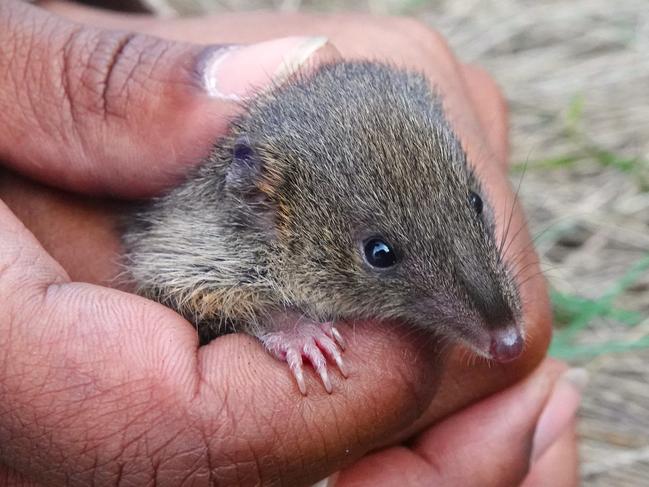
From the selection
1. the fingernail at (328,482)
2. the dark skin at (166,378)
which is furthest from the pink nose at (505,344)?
the fingernail at (328,482)

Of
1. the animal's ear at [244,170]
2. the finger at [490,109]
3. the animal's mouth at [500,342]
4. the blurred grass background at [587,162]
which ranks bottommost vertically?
the blurred grass background at [587,162]

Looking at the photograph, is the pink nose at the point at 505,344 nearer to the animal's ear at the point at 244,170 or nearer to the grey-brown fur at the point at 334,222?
the grey-brown fur at the point at 334,222

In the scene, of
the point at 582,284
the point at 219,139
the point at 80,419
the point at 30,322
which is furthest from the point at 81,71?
the point at 582,284

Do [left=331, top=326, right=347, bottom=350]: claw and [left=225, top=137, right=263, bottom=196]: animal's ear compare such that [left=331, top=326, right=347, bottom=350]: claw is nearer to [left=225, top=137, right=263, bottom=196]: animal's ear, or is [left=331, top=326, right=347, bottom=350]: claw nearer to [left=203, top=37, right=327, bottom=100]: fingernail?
[left=225, top=137, right=263, bottom=196]: animal's ear

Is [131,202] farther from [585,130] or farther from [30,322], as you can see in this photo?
[585,130]

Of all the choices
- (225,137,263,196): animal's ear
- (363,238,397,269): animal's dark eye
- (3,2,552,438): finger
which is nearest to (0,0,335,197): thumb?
(225,137,263,196): animal's ear

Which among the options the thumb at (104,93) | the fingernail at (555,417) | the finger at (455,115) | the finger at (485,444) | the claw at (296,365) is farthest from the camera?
the fingernail at (555,417)

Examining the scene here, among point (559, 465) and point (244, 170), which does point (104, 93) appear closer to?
point (244, 170)
